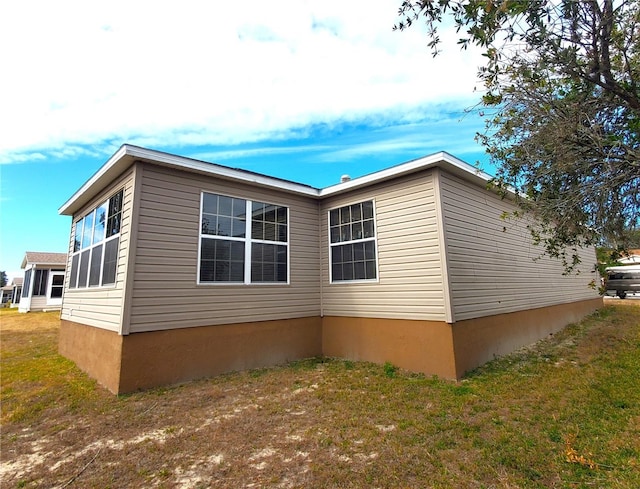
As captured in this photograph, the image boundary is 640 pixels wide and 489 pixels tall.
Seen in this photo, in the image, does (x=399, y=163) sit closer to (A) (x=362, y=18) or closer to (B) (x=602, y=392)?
(A) (x=362, y=18)

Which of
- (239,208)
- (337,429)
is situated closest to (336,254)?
(239,208)

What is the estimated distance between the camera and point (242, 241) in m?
6.52

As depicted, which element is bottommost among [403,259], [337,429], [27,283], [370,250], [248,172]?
[337,429]

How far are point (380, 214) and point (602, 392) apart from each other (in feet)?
14.4

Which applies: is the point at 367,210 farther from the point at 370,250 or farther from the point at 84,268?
the point at 84,268

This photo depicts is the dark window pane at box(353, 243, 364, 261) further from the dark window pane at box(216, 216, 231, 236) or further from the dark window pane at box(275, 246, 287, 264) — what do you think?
the dark window pane at box(216, 216, 231, 236)

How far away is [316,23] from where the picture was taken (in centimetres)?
470

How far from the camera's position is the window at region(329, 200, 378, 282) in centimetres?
680

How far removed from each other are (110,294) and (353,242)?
15.7 feet

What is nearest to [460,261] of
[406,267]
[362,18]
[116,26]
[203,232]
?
[406,267]

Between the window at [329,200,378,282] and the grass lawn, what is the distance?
6.51 ft

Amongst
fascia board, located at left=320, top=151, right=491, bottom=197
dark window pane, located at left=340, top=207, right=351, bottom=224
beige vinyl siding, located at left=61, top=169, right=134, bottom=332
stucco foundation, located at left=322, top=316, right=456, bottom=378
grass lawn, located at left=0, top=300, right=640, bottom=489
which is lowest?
grass lawn, located at left=0, top=300, right=640, bottom=489

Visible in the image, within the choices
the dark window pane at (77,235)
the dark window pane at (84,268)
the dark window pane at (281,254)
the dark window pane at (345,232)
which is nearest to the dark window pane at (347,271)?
the dark window pane at (345,232)

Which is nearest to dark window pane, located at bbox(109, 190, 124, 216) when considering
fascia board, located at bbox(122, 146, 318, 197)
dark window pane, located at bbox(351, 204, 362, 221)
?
fascia board, located at bbox(122, 146, 318, 197)
